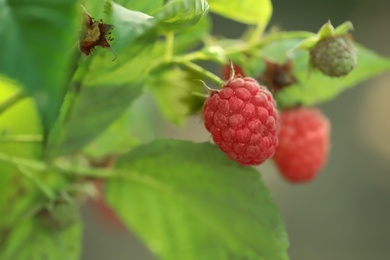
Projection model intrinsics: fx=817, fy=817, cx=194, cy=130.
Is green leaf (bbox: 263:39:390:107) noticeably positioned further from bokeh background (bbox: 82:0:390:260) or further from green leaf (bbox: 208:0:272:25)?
bokeh background (bbox: 82:0:390:260)

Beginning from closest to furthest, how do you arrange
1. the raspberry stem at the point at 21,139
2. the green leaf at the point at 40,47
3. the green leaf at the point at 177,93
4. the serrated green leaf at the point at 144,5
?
the green leaf at the point at 40,47, the serrated green leaf at the point at 144,5, the raspberry stem at the point at 21,139, the green leaf at the point at 177,93

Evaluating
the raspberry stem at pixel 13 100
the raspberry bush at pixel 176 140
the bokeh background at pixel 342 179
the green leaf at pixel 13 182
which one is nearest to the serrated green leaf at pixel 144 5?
the raspberry bush at pixel 176 140

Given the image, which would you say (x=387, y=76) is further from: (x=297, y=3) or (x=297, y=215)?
(x=297, y=215)

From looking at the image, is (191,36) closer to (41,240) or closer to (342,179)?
(41,240)

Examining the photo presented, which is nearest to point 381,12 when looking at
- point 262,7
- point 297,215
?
point 297,215

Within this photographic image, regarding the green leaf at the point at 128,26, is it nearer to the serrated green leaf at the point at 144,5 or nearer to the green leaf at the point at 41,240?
the serrated green leaf at the point at 144,5
